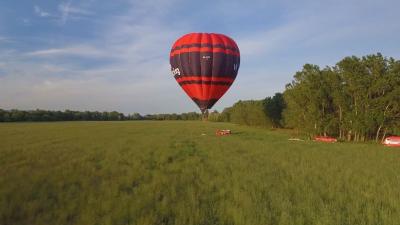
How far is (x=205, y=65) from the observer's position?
29719 millimetres

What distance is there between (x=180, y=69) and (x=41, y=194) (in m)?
19.7

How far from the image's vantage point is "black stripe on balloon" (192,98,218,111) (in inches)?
1234

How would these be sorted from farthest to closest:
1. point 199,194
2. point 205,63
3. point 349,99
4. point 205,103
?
point 349,99, point 205,103, point 205,63, point 199,194

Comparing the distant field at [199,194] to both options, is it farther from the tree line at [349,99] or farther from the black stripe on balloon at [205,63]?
the tree line at [349,99]

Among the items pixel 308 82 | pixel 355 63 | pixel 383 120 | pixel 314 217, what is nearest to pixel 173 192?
pixel 314 217

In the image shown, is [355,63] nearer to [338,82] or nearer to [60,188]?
[338,82]

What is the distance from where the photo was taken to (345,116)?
47.8m

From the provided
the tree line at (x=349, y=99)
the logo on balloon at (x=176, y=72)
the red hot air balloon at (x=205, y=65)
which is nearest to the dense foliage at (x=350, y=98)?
the tree line at (x=349, y=99)

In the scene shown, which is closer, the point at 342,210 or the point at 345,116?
the point at 342,210

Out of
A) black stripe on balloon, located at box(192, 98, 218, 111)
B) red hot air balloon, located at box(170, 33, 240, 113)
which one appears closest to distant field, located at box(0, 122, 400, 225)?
red hot air balloon, located at box(170, 33, 240, 113)

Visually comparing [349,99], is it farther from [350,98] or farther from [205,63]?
[205,63]

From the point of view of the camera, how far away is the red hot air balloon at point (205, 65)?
1174 inches

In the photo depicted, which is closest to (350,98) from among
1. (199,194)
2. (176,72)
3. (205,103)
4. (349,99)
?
(349,99)

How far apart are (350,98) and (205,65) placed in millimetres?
26570
